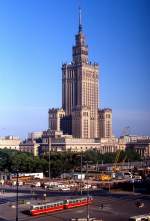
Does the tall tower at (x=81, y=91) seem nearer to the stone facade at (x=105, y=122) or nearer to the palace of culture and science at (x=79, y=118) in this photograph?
the palace of culture and science at (x=79, y=118)

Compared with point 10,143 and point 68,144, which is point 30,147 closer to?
point 10,143

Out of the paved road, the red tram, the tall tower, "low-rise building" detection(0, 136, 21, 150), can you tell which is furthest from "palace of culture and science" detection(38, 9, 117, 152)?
the red tram

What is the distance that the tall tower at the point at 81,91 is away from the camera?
306ft

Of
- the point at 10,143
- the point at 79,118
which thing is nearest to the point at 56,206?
the point at 79,118

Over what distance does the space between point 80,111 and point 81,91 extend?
17.2 feet

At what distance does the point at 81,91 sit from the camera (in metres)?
94.4

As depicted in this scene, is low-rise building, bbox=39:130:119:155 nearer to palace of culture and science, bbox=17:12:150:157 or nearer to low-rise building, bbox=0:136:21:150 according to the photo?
palace of culture and science, bbox=17:12:150:157

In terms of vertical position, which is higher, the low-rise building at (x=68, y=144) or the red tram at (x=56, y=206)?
the low-rise building at (x=68, y=144)

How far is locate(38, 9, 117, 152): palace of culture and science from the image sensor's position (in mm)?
92062

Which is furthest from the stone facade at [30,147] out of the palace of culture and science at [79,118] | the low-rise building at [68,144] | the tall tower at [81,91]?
the tall tower at [81,91]

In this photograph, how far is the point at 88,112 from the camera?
93.1 m

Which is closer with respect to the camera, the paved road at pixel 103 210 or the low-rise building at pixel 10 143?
the paved road at pixel 103 210

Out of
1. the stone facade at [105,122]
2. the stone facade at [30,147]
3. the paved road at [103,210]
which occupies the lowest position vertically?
the paved road at [103,210]

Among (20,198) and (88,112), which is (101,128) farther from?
(20,198)
